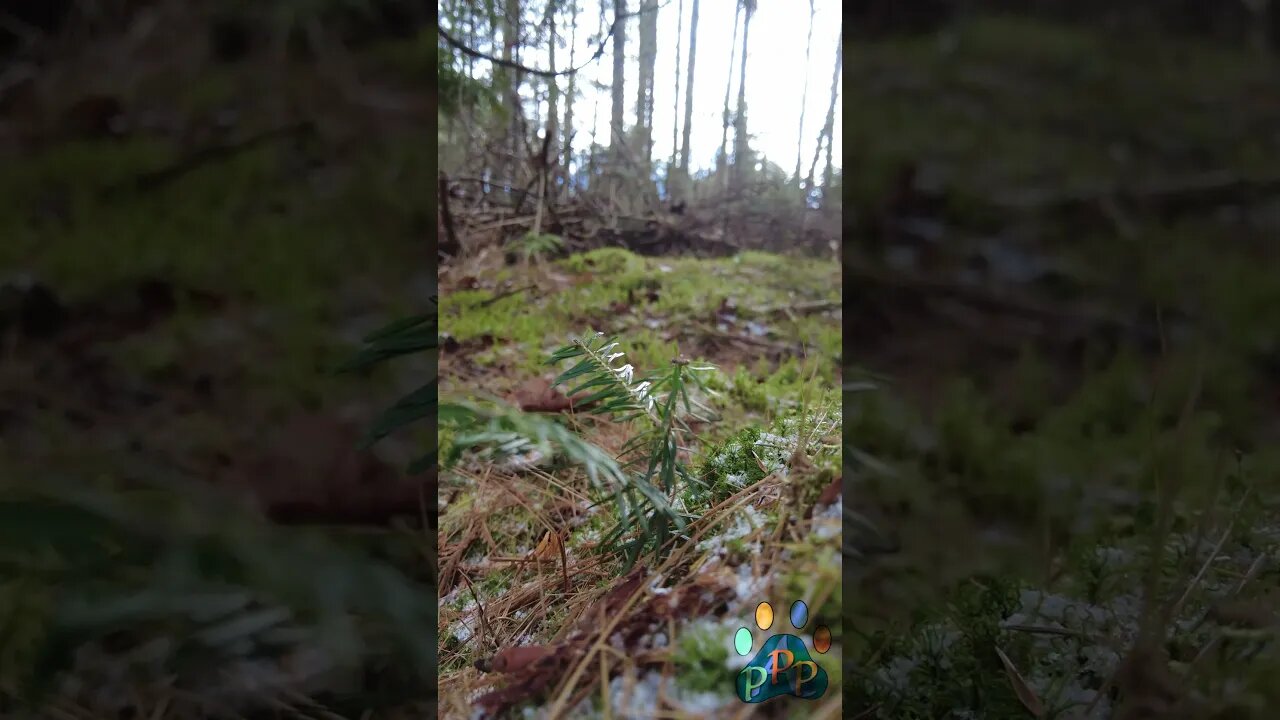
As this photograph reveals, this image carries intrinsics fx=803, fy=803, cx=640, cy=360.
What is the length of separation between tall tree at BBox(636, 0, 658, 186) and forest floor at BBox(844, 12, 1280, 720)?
0.51 metres

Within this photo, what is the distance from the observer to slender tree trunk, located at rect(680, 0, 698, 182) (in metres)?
0.78

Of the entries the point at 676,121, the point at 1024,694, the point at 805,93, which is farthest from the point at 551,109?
the point at 1024,694

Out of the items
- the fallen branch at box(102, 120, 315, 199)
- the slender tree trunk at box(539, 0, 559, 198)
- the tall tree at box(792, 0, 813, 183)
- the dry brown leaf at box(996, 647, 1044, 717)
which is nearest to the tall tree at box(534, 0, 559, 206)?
the slender tree trunk at box(539, 0, 559, 198)

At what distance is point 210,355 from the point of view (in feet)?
3.95

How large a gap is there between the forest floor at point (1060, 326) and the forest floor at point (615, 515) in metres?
0.33

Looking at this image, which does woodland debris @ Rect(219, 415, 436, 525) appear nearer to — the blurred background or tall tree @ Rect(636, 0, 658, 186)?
the blurred background

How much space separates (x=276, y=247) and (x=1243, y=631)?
4.58ft

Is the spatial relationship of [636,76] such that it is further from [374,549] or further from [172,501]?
[172,501]

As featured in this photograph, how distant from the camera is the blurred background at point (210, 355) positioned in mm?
1019

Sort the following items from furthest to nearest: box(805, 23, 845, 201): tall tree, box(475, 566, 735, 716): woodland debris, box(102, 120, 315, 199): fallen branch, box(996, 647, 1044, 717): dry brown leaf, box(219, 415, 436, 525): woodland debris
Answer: box(102, 120, 315, 199): fallen branch
box(219, 415, 436, 525): woodland debris
box(996, 647, 1044, 717): dry brown leaf
box(805, 23, 845, 201): tall tree
box(475, 566, 735, 716): woodland debris

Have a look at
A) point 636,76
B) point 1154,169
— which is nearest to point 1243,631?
point 1154,169

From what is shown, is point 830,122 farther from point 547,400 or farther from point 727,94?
point 547,400

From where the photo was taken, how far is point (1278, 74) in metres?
1.42

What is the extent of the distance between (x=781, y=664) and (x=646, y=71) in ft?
1.88
